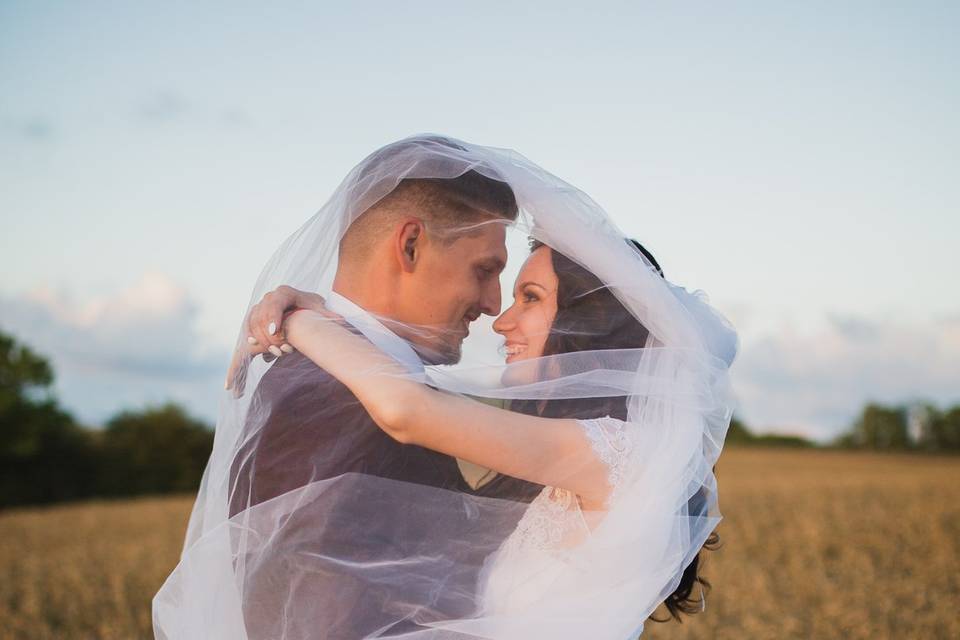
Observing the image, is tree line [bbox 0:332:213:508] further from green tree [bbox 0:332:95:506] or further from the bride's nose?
the bride's nose

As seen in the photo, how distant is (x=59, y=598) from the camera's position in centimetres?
1191

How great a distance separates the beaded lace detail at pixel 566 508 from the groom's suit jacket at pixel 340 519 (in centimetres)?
11

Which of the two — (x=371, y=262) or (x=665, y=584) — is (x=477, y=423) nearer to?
(x=371, y=262)

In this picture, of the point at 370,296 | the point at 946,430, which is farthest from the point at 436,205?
the point at 946,430

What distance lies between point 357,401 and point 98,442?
4287 centimetres

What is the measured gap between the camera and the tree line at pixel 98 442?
38.4m

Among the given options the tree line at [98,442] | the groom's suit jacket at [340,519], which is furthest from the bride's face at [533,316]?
the tree line at [98,442]

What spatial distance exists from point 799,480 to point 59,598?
23.0 metres

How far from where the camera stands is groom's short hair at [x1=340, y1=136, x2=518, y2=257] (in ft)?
8.75

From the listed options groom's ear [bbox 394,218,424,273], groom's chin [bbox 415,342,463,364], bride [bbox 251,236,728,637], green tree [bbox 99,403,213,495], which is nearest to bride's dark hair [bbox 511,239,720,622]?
bride [bbox 251,236,728,637]

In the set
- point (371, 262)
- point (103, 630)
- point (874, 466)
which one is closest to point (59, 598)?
point (103, 630)

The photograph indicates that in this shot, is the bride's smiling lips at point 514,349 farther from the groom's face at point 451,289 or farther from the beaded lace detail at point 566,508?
the beaded lace detail at point 566,508

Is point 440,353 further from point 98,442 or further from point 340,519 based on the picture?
point 98,442

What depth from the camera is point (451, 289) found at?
2660 millimetres
